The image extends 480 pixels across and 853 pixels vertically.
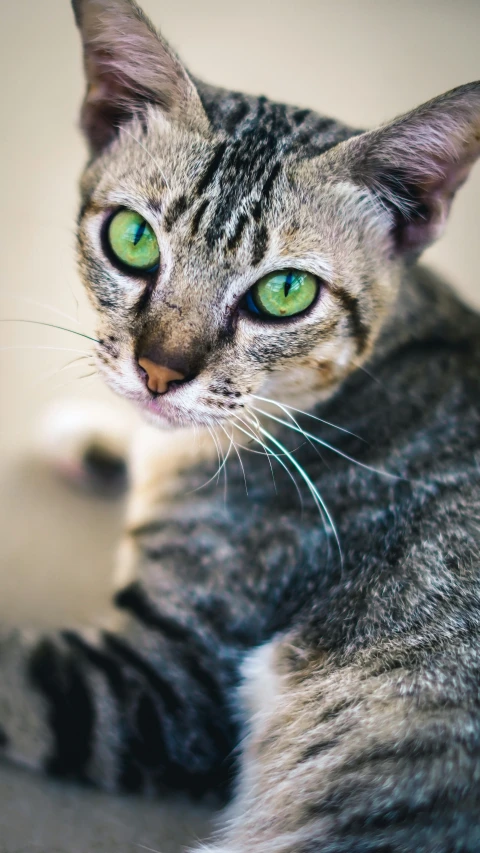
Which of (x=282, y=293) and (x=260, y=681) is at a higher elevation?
(x=282, y=293)

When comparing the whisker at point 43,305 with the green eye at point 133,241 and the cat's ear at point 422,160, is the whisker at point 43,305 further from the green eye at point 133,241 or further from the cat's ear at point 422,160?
the cat's ear at point 422,160

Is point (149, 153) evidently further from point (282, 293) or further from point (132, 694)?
point (132, 694)

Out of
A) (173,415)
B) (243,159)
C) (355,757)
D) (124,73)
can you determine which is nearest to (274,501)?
(173,415)

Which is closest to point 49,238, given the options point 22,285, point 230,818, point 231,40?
point 22,285

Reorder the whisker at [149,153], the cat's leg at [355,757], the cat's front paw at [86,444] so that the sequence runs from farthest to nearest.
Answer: the cat's front paw at [86,444] → the whisker at [149,153] → the cat's leg at [355,757]

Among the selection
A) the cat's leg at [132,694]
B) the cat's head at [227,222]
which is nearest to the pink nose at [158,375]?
the cat's head at [227,222]

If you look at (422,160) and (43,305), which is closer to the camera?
(422,160)

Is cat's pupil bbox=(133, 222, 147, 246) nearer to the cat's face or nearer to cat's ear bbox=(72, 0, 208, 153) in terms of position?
the cat's face

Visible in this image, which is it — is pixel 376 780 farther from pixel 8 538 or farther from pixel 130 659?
pixel 8 538
